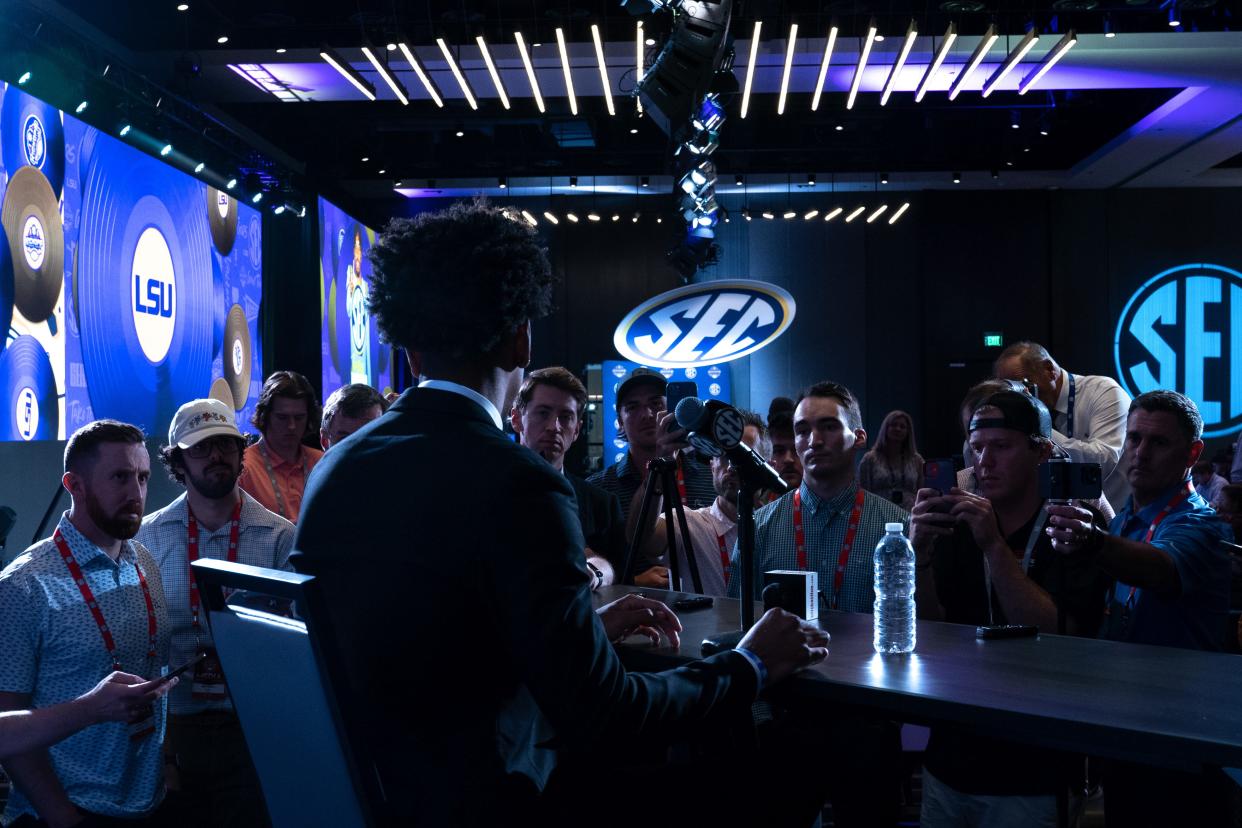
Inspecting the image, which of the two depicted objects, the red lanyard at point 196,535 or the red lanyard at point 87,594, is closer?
the red lanyard at point 87,594

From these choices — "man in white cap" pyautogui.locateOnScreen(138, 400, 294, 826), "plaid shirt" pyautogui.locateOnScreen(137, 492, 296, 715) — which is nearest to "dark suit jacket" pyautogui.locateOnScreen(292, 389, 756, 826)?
"man in white cap" pyautogui.locateOnScreen(138, 400, 294, 826)

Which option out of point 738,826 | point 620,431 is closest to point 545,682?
point 738,826

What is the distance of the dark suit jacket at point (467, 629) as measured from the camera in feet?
4.35

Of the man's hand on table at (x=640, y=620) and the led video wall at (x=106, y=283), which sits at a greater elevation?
the led video wall at (x=106, y=283)

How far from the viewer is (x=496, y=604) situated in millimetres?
1353

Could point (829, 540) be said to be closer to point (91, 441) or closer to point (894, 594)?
point (894, 594)

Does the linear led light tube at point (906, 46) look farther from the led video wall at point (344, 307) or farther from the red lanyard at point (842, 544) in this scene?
the led video wall at point (344, 307)

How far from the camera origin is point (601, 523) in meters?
3.50

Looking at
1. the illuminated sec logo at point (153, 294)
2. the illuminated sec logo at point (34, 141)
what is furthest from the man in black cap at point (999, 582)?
the illuminated sec logo at point (153, 294)

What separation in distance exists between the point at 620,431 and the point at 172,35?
16.5 feet

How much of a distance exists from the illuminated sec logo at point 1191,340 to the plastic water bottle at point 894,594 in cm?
1131

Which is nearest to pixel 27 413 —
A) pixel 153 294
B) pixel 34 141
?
pixel 34 141

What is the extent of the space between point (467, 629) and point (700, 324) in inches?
98.2

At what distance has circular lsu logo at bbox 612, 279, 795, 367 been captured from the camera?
3648mm
